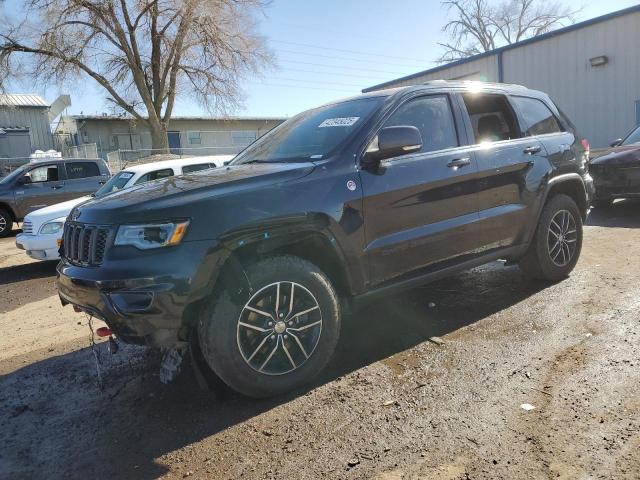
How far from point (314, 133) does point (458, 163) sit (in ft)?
3.84

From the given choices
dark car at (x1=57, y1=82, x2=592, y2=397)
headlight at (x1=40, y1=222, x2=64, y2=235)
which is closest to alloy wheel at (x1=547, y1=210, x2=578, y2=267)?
dark car at (x1=57, y1=82, x2=592, y2=397)

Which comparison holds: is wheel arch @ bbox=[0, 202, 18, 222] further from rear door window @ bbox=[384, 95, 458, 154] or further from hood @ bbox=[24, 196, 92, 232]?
rear door window @ bbox=[384, 95, 458, 154]

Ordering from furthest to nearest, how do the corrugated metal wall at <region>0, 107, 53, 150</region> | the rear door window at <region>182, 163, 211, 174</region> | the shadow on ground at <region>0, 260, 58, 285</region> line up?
the corrugated metal wall at <region>0, 107, 53, 150</region> < the rear door window at <region>182, 163, 211, 174</region> < the shadow on ground at <region>0, 260, 58, 285</region>

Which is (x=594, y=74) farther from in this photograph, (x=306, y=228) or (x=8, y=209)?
(x=8, y=209)

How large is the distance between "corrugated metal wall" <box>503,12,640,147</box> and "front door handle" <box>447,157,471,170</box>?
12690 mm

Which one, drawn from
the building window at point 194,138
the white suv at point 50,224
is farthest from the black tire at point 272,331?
the building window at point 194,138

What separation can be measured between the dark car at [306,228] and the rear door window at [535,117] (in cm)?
18

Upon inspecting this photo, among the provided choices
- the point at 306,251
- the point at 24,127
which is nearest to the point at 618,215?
the point at 306,251

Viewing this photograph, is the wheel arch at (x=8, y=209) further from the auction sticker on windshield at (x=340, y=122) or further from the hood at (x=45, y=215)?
the auction sticker on windshield at (x=340, y=122)

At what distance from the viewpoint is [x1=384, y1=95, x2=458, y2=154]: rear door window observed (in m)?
3.93

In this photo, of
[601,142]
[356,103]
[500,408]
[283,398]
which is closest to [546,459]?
[500,408]

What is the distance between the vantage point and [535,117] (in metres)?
4.98

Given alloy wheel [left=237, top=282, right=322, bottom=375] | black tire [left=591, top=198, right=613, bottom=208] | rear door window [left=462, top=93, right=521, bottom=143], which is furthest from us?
black tire [left=591, top=198, right=613, bottom=208]

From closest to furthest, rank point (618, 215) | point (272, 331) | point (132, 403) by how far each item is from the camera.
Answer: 1. point (272, 331)
2. point (132, 403)
3. point (618, 215)
